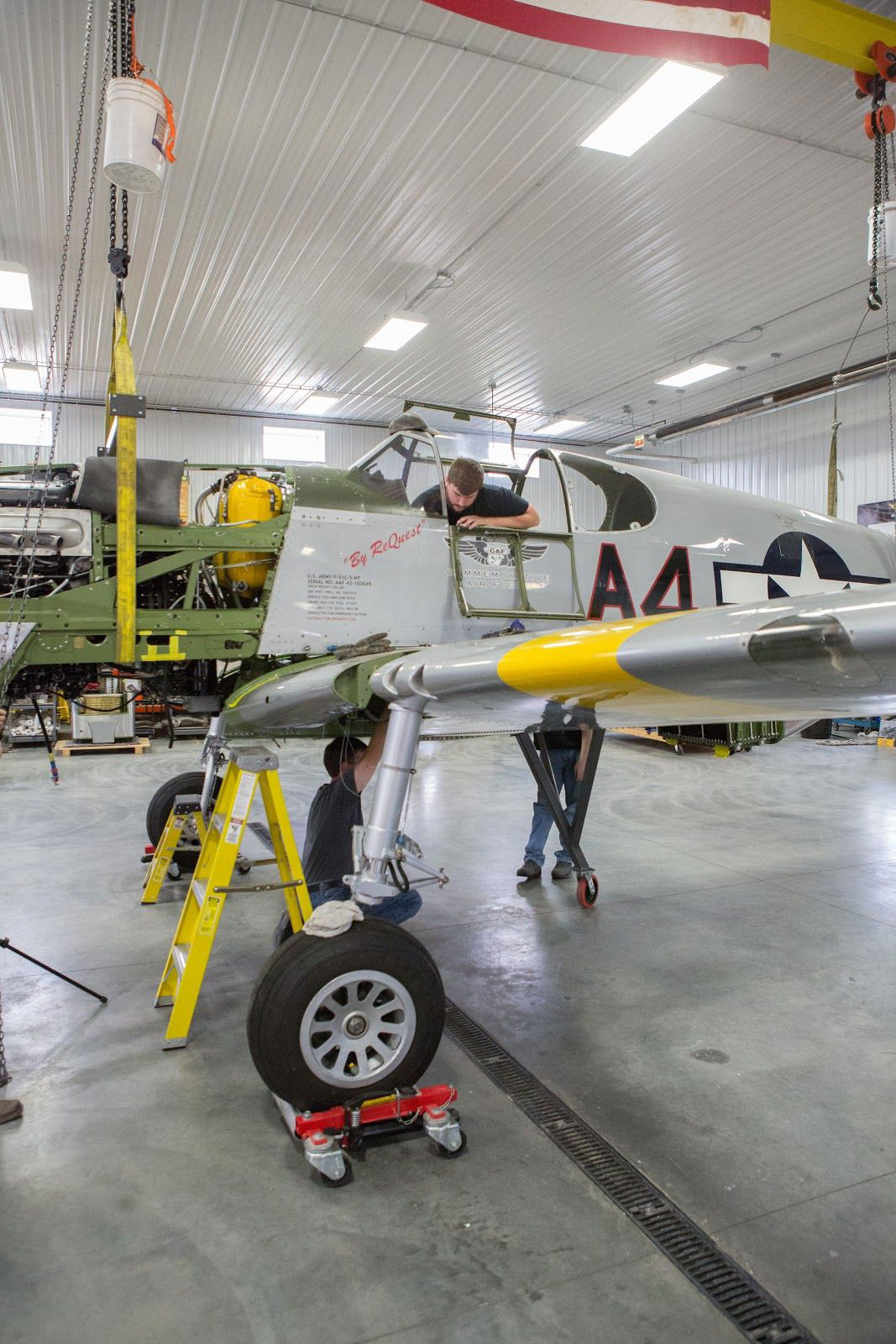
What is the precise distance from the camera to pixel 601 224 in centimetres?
870

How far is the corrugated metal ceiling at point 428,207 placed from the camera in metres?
6.05

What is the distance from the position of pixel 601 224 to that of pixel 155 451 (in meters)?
9.67

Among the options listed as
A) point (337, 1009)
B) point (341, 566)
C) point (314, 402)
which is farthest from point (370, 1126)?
Result: point (314, 402)

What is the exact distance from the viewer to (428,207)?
8.20 metres

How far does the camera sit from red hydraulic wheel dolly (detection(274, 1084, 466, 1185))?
90.7 inches

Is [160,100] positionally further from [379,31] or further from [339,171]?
[339,171]

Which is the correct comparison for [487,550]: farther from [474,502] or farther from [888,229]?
[888,229]

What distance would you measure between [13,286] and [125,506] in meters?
7.77

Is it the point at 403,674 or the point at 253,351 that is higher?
the point at 253,351

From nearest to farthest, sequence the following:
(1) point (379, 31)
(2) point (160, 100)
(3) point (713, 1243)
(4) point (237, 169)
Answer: (3) point (713, 1243), (2) point (160, 100), (1) point (379, 31), (4) point (237, 169)

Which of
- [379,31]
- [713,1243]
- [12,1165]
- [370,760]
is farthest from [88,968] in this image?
[379,31]

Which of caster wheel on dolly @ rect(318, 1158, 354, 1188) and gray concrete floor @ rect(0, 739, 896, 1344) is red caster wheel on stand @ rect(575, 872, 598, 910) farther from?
caster wheel on dolly @ rect(318, 1158, 354, 1188)

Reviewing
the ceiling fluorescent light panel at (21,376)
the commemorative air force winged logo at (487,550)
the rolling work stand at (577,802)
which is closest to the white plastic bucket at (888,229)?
the commemorative air force winged logo at (487,550)

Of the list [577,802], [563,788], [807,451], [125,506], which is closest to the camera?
[125,506]
